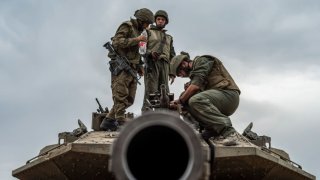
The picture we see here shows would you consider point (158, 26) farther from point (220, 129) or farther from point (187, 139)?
point (187, 139)

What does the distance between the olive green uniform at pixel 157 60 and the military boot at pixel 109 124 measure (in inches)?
26.6

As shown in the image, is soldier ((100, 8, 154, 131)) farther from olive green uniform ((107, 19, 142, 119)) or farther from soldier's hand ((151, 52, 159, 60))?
soldier's hand ((151, 52, 159, 60))

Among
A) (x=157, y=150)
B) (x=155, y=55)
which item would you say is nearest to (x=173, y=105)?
(x=157, y=150)

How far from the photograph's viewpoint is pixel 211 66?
820cm

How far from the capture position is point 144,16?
37.7 feet

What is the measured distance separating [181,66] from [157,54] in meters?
3.08

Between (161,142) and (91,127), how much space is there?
6761mm

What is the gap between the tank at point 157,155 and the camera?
13.4ft

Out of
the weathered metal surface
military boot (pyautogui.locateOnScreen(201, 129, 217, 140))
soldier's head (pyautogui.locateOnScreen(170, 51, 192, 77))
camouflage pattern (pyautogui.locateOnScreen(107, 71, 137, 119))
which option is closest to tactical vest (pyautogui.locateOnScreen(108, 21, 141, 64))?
camouflage pattern (pyautogui.locateOnScreen(107, 71, 137, 119))

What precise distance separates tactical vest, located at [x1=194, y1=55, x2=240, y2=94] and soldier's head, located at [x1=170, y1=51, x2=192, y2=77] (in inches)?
10.4

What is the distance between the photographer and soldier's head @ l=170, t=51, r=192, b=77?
8.30 meters

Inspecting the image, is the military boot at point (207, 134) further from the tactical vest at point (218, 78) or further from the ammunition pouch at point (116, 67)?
the ammunition pouch at point (116, 67)

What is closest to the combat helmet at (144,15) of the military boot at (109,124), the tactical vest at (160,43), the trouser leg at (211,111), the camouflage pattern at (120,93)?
the tactical vest at (160,43)

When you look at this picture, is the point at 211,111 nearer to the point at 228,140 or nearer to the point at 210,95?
the point at 210,95
